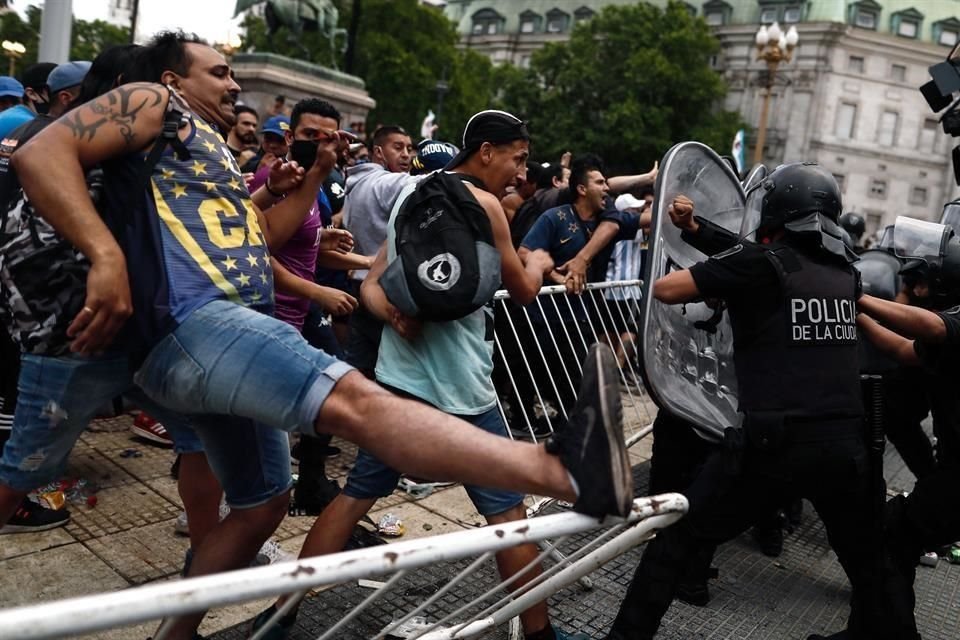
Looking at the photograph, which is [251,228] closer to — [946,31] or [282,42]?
[282,42]

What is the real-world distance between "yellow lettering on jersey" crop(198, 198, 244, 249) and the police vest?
184cm

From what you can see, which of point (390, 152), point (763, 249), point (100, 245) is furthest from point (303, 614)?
point (390, 152)

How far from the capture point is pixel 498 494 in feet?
9.18

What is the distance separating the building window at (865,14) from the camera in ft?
188

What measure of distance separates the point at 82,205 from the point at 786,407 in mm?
2340

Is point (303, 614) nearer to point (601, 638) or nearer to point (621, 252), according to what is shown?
point (601, 638)

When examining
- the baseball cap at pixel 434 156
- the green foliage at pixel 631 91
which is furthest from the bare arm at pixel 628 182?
the green foliage at pixel 631 91

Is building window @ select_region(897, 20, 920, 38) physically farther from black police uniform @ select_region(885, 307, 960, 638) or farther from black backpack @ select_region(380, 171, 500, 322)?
black backpack @ select_region(380, 171, 500, 322)

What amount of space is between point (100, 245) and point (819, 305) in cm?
236

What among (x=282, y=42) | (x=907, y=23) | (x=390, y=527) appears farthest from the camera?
(x=907, y=23)

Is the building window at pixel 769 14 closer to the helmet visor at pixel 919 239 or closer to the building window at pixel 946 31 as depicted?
the building window at pixel 946 31

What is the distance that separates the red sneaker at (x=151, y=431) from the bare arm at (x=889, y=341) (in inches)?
154

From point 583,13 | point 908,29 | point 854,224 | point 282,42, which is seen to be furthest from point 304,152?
point 583,13

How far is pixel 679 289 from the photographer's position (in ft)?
9.41
